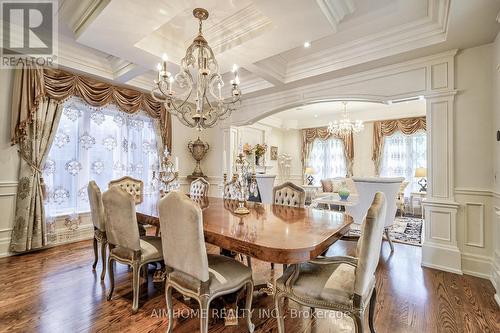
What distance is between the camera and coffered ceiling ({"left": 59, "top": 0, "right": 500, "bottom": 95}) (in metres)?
2.07

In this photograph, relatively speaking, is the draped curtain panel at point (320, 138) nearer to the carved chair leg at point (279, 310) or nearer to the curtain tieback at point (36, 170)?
the carved chair leg at point (279, 310)

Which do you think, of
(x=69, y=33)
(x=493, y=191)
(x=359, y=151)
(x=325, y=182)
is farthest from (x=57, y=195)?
(x=359, y=151)

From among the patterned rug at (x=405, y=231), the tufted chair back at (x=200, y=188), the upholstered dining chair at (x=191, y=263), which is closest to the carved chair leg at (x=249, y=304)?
the upholstered dining chair at (x=191, y=263)

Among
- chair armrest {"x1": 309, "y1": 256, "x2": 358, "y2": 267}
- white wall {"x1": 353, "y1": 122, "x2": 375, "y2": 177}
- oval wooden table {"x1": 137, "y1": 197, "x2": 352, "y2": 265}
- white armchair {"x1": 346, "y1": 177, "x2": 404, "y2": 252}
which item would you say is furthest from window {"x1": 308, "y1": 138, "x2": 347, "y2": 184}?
chair armrest {"x1": 309, "y1": 256, "x2": 358, "y2": 267}

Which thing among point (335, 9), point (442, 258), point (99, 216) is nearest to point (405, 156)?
point (442, 258)

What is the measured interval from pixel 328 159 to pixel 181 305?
262 inches

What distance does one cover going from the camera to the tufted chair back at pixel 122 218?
1.84 m

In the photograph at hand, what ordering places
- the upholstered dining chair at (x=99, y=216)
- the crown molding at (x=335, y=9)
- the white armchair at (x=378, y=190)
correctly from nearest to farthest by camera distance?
the crown molding at (x=335, y=9) < the upholstered dining chair at (x=99, y=216) < the white armchair at (x=378, y=190)

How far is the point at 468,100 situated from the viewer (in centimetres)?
262

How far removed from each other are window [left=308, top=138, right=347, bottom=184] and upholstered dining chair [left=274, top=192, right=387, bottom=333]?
6.17 meters

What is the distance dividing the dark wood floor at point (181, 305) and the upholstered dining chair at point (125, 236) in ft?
0.63

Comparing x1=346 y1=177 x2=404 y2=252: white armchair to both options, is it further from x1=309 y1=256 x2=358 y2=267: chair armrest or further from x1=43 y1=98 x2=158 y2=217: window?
x1=43 y1=98 x2=158 y2=217: window

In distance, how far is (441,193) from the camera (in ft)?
8.94

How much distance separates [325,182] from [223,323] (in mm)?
5511
